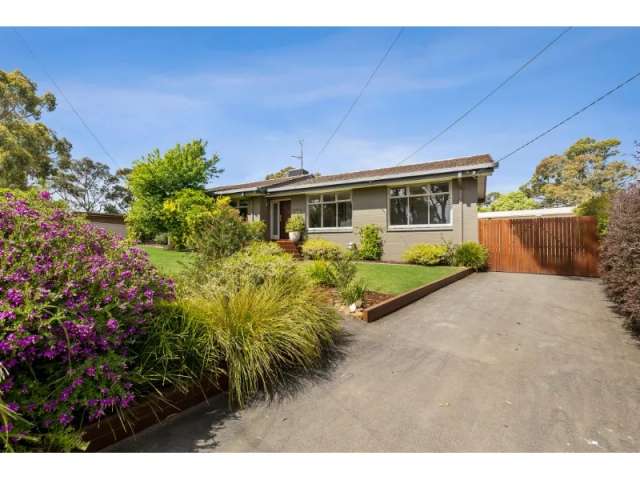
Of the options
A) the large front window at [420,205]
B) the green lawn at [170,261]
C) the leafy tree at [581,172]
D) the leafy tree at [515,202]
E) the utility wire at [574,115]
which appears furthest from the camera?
the leafy tree at [515,202]

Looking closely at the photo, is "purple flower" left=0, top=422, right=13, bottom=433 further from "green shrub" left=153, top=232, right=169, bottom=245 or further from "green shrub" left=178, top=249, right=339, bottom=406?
"green shrub" left=153, top=232, right=169, bottom=245

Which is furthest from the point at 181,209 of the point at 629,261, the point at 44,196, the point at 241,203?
the point at 629,261

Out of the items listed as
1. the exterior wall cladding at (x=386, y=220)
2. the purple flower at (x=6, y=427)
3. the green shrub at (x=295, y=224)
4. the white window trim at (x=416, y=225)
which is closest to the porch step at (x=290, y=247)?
the green shrub at (x=295, y=224)

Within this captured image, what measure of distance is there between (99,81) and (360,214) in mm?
10730

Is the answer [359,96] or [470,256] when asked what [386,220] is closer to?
[470,256]

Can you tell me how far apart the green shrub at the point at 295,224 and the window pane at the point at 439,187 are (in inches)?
264

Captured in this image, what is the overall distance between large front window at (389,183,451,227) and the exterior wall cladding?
0.30 meters

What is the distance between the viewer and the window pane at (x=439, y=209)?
12.0 m

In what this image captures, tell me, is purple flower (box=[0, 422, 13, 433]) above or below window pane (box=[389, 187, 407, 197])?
below

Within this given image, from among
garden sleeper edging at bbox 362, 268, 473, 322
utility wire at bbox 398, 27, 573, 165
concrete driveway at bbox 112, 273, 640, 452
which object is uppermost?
utility wire at bbox 398, 27, 573, 165

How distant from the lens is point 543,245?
36.3 feet

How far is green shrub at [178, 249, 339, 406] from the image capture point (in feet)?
9.90

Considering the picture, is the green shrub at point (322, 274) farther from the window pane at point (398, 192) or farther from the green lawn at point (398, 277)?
the window pane at point (398, 192)

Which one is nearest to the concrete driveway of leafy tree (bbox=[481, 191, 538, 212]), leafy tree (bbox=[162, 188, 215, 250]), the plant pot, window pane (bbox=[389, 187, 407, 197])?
window pane (bbox=[389, 187, 407, 197])
